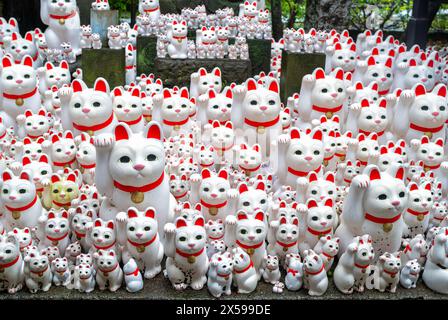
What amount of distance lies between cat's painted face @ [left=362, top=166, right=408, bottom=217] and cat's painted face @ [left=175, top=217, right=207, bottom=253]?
114cm

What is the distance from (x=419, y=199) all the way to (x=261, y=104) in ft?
5.21

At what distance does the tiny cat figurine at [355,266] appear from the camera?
11.2 feet

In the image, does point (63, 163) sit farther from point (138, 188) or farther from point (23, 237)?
point (138, 188)

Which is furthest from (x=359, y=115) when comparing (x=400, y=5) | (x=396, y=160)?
(x=400, y=5)

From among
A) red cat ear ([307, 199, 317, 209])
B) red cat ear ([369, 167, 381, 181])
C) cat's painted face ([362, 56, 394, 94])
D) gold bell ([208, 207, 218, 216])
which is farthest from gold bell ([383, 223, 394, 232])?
cat's painted face ([362, 56, 394, 94])

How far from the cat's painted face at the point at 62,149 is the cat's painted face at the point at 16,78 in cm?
109

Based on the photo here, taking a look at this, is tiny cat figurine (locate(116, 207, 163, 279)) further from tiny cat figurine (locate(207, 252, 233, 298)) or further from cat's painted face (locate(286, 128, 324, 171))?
cat's painted face (locate(286, 128, 324, 171))

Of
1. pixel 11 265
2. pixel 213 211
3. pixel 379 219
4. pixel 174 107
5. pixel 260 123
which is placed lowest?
pixel 11 265

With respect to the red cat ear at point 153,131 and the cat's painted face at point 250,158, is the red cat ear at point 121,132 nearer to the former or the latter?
the red cat ear at point 153,131

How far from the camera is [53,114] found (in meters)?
5.56

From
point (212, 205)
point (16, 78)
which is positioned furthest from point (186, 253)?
point (16, 78)

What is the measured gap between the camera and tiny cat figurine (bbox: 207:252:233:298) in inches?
133

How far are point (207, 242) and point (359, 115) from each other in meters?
2.09

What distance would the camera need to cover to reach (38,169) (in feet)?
13.7
